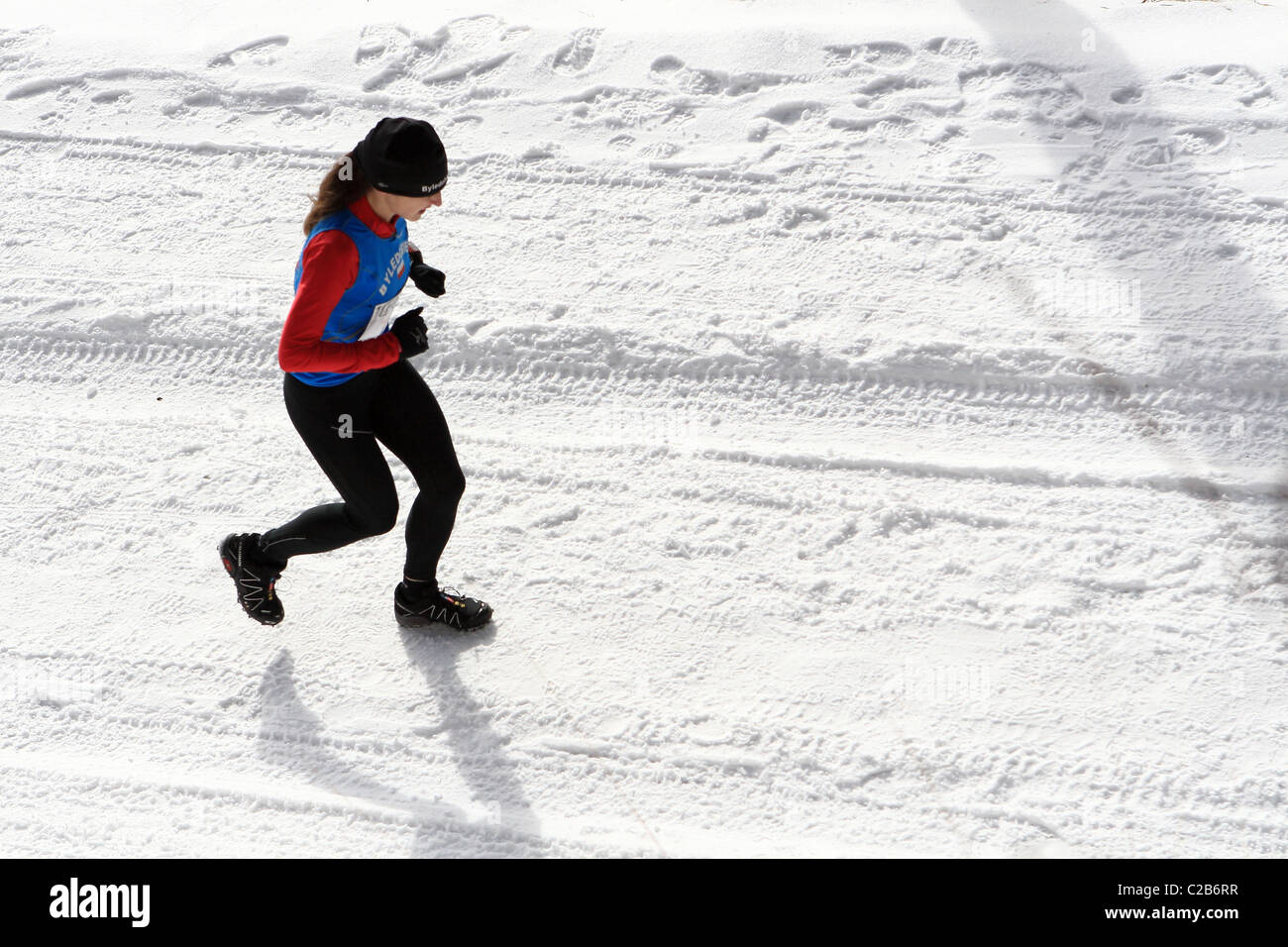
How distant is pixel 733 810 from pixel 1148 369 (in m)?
2.34

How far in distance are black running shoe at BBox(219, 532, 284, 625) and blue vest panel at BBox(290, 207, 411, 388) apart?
27.5 inches

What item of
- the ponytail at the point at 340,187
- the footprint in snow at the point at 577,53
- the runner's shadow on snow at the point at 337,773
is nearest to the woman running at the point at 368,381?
the ponytail at the point at 340,187

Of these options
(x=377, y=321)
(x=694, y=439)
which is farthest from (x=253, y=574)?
(x=694, y=439)

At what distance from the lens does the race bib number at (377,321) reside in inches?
113

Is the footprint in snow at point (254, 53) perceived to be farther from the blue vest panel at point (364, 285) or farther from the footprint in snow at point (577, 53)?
the blue vest panel at point (364, 285)

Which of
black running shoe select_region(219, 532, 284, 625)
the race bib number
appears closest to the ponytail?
the race bib number

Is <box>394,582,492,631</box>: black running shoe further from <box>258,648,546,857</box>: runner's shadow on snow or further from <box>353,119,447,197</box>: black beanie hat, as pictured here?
<box>353,119,447,197</box>: black beanie hat

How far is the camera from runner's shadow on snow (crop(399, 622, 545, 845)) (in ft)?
10.1

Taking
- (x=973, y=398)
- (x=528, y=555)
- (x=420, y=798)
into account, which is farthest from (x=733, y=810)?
(x=973, y=398)

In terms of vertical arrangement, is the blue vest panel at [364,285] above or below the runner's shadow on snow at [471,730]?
above

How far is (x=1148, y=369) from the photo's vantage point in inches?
157

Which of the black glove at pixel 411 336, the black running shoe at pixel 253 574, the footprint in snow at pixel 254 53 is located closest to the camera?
the black glove at pixel 411 336

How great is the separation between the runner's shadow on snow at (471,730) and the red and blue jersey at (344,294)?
1.05 m

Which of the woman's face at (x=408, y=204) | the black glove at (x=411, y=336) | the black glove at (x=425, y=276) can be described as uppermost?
the woman's face at (x=408, y=204)
